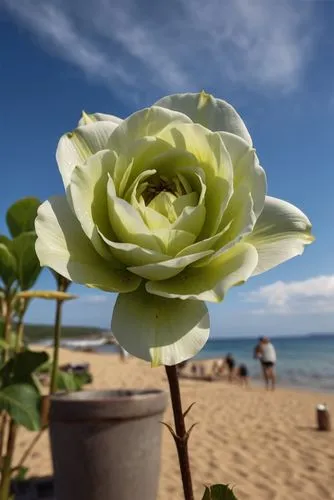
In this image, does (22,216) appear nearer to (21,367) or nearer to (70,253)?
(21,367)

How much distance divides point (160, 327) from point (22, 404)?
124 cm

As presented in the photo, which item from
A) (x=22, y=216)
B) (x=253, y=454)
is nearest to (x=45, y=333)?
(x=253, y=454)

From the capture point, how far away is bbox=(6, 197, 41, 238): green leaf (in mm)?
1699

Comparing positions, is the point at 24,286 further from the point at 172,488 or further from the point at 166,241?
the point at 172,488

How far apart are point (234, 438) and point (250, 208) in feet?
19.1

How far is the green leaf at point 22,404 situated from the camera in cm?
148

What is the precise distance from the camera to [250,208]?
1.41 feet

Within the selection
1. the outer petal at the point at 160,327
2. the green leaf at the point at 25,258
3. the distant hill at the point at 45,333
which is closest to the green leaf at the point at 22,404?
the green leaf at the point at 25,258

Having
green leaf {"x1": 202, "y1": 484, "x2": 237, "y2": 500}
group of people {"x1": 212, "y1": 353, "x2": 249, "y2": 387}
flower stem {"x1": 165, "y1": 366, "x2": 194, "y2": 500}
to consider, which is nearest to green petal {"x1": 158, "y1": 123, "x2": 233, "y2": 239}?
flower stem {"x1": 165, "y1": 366, "x2": 194, "y2": 500}

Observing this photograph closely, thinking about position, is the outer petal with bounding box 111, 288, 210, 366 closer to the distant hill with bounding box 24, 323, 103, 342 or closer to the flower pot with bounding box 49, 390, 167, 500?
the flower pot with bounding box 49, 390, 167, 500

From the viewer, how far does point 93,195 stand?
1.52ft

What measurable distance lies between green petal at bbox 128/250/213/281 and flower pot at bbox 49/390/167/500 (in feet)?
5.73

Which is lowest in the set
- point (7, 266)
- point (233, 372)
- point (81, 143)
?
point (81, 143)

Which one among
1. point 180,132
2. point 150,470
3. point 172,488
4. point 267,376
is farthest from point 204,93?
point 267,376
